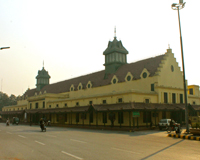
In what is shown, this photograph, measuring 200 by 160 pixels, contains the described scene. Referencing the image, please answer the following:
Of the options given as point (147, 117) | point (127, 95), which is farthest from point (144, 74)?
point (147, 117)

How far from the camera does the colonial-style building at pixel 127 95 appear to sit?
114 ft

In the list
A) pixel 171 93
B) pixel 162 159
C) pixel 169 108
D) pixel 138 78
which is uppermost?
pixel 138 78

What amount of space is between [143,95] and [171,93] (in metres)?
7.17

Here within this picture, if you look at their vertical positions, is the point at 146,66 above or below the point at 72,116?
above

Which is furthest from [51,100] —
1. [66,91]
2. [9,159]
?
[9,159]

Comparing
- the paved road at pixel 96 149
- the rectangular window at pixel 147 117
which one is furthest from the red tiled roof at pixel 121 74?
the paved road at pixel 96 149

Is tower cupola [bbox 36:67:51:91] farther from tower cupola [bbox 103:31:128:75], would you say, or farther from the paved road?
the paved road

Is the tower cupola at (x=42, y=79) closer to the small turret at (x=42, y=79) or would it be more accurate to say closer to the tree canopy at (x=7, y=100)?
the small turret at (x=42, y=79)

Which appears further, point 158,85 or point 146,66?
point 146,66

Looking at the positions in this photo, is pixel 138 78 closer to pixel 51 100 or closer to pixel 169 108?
pixel 169 108

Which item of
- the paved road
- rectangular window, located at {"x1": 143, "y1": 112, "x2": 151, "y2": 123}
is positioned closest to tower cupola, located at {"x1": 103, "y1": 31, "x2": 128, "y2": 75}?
rectangular window, located at {"x1": 143, "y1": 112, "x2": 151, "y2": 123}

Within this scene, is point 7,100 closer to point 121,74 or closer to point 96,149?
point 121,74

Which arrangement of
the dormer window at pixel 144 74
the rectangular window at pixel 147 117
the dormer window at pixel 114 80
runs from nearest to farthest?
1. the rectangular window at pixel 147 117
2. the dormer window at pixel 144 74
3. the dormer window at pixel 114 80

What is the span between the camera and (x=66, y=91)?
61.8 m
